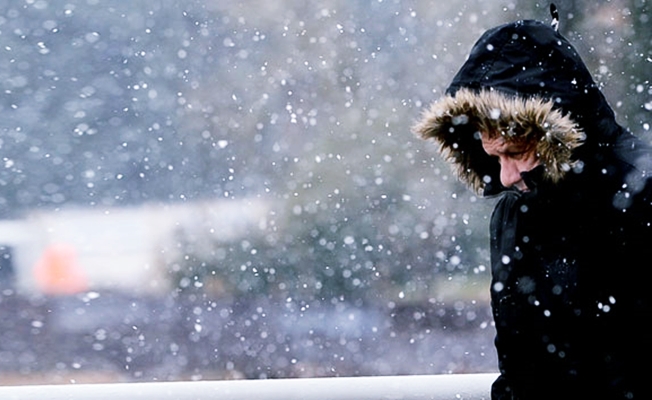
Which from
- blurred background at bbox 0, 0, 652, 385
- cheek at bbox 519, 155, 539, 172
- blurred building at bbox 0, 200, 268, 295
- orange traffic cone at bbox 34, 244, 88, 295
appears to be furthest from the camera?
orange traffic cone at bbox 34, 244, 88, 295

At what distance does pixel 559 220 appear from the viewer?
4.59 feet

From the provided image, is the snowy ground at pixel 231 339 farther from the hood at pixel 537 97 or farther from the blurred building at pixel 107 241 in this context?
the hood at pixel 537 97

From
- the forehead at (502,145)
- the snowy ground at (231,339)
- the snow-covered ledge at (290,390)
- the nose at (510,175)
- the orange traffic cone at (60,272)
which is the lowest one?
the snow-covered ledge at (290,390)

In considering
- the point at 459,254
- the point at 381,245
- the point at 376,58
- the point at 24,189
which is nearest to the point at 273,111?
the point at 376,58

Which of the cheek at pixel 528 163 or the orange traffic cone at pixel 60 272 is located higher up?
the orange traffic cone at pixel 60 272

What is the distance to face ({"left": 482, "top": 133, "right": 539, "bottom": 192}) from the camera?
4.71ft

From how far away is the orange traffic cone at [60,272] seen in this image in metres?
4.95

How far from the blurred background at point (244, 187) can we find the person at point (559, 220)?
99.1 inches

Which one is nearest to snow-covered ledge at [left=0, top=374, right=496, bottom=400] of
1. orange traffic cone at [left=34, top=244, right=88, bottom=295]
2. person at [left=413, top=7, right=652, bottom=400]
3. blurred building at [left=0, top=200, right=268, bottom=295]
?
person at [left=413, top=7, right=652, bottom=400]

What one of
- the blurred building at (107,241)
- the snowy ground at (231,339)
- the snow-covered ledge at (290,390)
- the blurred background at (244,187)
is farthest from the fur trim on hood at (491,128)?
the snowy ground at (231,339)

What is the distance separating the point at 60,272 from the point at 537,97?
412 cm

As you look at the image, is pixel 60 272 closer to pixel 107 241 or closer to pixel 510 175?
pixel 107 241

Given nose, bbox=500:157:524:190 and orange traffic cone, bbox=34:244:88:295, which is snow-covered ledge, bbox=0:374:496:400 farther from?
orange traffic cone, bbox=34:244:88:295

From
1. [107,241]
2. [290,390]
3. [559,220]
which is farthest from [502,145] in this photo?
[107,241]
